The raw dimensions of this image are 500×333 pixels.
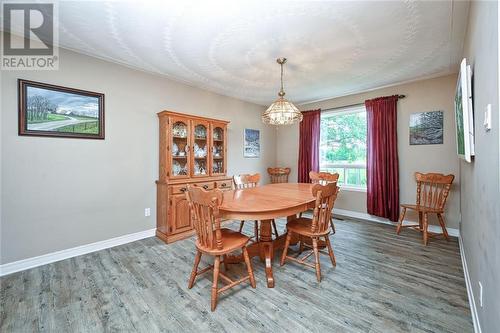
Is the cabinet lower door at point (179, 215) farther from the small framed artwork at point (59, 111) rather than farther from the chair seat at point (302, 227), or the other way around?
the chair seat at point (302, 227)

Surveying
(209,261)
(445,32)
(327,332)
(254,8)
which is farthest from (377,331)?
(445,32)

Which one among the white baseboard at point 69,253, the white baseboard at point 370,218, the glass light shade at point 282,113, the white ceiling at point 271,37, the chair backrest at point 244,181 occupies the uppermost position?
Result: the white ceiling at point 271,37

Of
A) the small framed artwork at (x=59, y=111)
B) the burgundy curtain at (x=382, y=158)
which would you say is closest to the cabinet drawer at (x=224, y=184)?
the small framed artwork at (x=59, y=111)

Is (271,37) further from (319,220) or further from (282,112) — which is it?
(319,220)

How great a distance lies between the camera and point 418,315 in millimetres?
1591

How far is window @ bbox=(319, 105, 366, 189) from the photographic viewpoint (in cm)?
414

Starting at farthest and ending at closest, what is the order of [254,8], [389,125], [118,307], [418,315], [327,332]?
[389,125]
[254,8]
[118,307]
[418,315]
[327,332]

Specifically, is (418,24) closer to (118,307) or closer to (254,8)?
(254,8)

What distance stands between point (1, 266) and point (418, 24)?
4.73 meters

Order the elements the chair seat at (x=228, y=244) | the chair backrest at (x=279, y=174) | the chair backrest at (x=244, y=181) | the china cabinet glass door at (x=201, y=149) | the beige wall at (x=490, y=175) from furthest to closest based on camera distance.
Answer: the chair backrest at (x=279, y=174) → the china cabinet glass door at (x=201, y=149) → the chair backrest at (x=244, y=181) → the chair seat at (x=228, y=244) → the beige wall at (x=490, y=175)

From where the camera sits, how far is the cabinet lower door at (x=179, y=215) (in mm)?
3057

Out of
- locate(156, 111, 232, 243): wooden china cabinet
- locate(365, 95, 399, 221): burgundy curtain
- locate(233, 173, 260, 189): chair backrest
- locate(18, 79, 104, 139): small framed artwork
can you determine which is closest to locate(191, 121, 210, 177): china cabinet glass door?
locate(156, 111, 232, 243): wooden china cabinet

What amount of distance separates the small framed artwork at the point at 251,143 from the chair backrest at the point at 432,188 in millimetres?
2970

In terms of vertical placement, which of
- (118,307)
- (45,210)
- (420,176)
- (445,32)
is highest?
(445,32)
